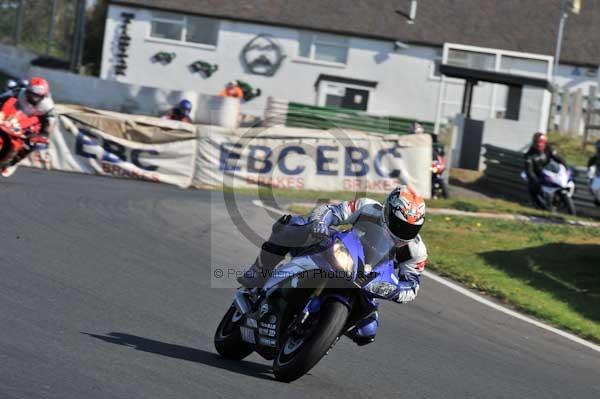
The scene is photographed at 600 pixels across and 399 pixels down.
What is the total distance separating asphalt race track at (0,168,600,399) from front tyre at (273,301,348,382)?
0.43 ft

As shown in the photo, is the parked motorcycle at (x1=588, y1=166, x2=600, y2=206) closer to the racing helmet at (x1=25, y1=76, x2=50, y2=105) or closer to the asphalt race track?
the asphalt race track

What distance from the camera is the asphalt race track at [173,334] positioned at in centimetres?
659

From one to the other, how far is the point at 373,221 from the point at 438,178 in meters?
16.1

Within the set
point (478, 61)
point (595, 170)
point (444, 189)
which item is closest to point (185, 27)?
point (478, 61)

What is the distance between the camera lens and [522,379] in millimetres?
8391

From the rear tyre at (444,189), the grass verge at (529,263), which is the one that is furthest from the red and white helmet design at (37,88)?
the rear tyre at (444,189)

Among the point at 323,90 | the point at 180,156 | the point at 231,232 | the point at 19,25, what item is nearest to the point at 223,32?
the point at 323,90

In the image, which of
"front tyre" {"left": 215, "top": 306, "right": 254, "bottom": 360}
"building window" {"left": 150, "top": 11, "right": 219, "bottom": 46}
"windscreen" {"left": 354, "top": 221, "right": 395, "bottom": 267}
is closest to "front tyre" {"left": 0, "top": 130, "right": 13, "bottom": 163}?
"front tyre" {"left": 215, "top": 306, "right": 254, "bottom": 360}

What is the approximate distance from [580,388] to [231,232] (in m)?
7.06

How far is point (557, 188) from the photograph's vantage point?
22281 mm

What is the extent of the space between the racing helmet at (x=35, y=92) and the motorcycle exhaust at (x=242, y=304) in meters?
10.1

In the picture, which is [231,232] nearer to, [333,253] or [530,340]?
[530,340]

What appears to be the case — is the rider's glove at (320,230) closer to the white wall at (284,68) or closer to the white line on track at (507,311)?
the white line on track at (507,311)

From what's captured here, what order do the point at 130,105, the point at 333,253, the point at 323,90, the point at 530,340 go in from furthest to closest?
the point at 323,90, the point at 130,105, the point at 530,340, the point at 333,253
